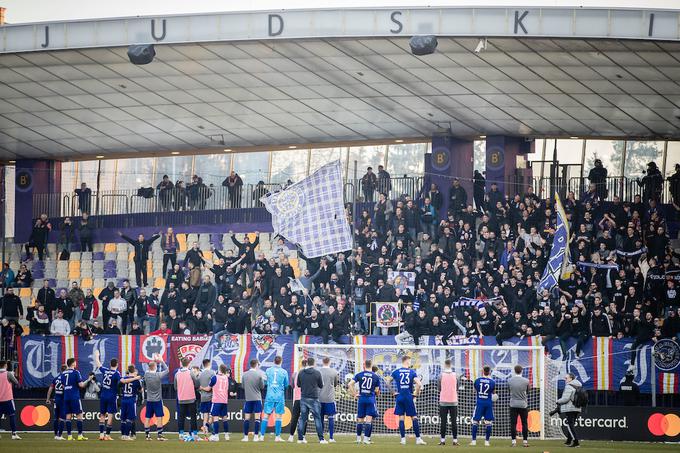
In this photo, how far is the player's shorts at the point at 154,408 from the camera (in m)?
27.9

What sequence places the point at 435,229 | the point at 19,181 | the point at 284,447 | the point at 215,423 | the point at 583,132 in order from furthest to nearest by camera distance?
1. the point at 19,181
2. the point at 583,132
3. the point at 435,229
4. the point at 215,423
5. the point at 284,447

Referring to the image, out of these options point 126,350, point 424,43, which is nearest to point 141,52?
point 424,43

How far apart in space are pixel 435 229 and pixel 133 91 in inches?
392

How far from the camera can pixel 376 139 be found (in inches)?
1731

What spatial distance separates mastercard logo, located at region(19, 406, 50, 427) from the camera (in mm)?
31859

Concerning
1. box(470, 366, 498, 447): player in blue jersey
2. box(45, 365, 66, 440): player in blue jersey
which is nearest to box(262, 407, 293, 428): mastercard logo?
box(45, 365, 66, 440): player in blue jersey

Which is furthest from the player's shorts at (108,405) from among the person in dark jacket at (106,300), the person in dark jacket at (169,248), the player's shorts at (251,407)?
the person in dark jacket at (169,248)

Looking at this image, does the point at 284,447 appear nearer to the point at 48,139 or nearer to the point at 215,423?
the point at 215,423

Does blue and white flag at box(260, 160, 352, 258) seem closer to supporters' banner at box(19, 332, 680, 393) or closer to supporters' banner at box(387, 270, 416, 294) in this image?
supporters' banner at box(387, 270, 416, 294)

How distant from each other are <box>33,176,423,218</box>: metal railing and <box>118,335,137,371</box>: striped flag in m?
10.1

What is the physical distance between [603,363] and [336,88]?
39.6 feet

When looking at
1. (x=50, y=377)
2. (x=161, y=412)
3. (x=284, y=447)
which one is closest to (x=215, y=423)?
(x=161, y=412)

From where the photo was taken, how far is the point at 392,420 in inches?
1164

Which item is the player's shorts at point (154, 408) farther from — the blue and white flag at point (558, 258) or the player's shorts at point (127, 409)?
the blue and white flag at point (558, 258)
